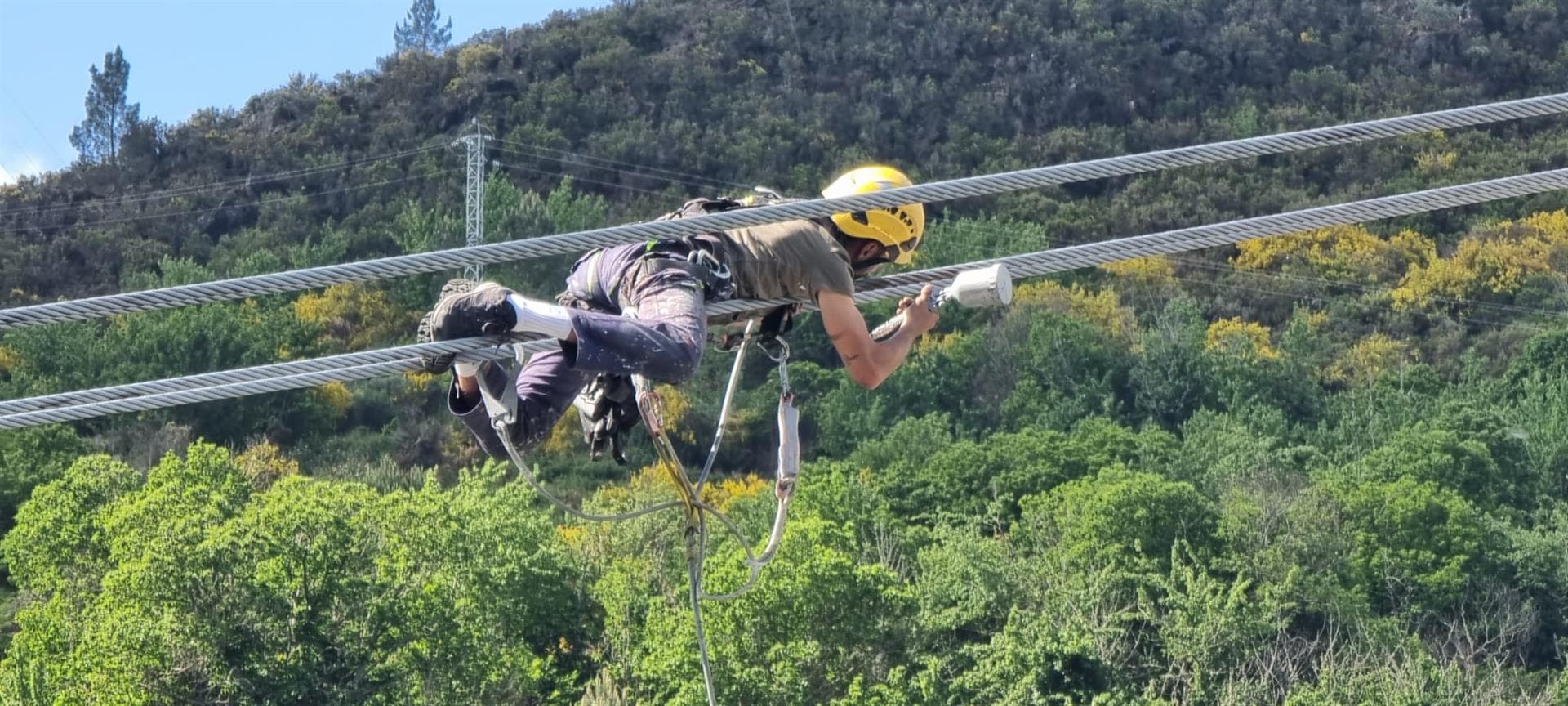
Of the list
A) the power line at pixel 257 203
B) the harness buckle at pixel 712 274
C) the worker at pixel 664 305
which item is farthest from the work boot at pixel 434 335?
the power line at pixel 257 203

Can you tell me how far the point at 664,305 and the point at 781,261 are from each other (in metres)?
0.61

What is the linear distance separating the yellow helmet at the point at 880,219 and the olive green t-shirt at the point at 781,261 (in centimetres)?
33

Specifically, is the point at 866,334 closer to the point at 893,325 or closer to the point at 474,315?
the point at 893,325

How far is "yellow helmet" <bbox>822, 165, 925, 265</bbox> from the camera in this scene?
8898mm

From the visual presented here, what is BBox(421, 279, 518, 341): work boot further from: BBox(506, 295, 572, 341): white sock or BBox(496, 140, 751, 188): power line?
BBox(496, 140, 751, 188): power line

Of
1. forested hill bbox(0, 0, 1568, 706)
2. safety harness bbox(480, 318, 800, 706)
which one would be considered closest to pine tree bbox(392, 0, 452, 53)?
forested hill bbox(0, 0, 1568, 706)

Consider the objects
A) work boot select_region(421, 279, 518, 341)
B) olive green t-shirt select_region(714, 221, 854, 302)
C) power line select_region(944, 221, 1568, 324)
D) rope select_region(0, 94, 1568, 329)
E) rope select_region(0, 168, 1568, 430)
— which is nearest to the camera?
rope select_region(0, 94, 1568, 329)

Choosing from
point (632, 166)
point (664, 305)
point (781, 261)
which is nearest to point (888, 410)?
point (632, 166)

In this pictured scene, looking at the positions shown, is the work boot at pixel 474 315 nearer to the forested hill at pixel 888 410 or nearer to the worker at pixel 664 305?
the worker at pixel 664 305

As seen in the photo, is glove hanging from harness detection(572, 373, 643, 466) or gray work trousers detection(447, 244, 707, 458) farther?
glove hanging from harness detection(572, 373, 643, 466)

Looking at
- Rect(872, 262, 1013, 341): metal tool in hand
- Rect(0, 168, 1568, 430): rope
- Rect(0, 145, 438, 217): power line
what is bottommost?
Rect(0, 145, 438, 217): power line

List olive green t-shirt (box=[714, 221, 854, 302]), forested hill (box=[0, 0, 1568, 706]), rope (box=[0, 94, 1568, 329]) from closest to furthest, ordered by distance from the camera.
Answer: rope (box=[0, 94, 1568, 329]) < olive green t-shirt (box=[714, 221, 854, 302]) < forested hill (box=[0, 0, 1568, 706])

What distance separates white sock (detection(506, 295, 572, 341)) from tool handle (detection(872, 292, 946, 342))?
150 cm

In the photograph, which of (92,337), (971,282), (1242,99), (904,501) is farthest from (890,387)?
(971,282)
